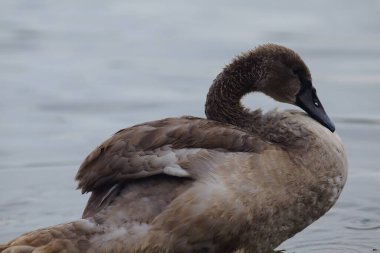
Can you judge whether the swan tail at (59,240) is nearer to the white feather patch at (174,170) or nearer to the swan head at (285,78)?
the white feather patch at (174,170)

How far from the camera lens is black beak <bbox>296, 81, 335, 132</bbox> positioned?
7.91m

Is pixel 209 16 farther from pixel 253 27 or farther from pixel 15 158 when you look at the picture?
pixel 15 158

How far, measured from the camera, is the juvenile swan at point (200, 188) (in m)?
7.04

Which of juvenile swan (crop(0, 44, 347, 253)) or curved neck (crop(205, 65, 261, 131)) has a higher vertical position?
curved neck (crop(205, 65, 261, 131))

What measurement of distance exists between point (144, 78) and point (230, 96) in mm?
5288

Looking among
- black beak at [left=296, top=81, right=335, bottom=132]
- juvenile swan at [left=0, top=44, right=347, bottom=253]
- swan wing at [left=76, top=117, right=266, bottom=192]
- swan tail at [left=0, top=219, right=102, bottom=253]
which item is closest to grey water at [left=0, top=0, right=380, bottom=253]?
black beak at [left=296, top=81, right=335, bottom=132]

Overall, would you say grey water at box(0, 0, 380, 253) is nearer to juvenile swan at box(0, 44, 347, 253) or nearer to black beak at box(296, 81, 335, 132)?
black beak at box(296, 81, 335, 132)

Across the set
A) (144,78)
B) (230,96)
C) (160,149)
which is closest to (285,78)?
(230,96)

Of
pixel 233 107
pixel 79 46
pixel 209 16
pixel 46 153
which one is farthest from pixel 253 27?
pixel 233 107

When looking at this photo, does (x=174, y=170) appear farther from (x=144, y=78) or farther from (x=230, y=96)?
(x=144, y=78)

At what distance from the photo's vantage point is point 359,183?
999 centimetres

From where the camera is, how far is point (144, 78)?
1305 centimetres

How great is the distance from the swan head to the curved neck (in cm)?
8

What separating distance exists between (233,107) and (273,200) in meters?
0.87
